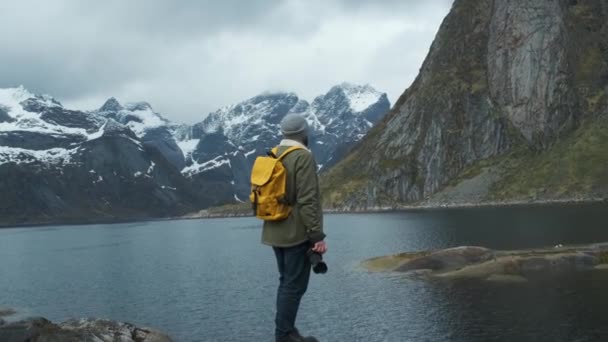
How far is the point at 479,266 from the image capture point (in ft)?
188

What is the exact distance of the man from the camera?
15.4 metres

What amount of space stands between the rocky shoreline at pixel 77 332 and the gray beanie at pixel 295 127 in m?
20.4

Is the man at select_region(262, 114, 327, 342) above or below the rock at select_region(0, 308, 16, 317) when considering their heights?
above

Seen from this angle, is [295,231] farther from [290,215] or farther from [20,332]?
[20,332]

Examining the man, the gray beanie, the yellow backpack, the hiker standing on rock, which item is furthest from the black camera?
the gray beanie

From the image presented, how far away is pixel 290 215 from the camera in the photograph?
1573cm

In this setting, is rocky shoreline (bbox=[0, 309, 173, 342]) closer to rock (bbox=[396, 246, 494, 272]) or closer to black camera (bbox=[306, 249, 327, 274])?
black camera (bbox=[306, 249, 327, 274])

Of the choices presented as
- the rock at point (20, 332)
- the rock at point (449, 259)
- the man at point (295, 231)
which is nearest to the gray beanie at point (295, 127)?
the man at point (295, 231)

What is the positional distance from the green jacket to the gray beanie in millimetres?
826

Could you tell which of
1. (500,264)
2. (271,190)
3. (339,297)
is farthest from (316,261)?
(500,264)

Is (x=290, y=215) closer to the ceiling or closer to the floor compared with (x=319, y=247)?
closer to the ceiling

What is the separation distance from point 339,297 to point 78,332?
23615 mm

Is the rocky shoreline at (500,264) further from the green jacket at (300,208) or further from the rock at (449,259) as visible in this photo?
the green jacket at (300,208)

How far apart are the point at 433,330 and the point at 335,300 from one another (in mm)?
14998
